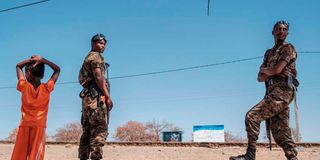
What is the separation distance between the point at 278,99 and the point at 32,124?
3.18 metres

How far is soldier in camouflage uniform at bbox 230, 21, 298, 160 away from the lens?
518 centimetres

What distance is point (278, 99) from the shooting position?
5270mm

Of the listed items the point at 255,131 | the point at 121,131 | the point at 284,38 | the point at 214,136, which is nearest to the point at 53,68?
the point at 255,131

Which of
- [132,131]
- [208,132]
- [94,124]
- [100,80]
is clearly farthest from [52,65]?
[132,131]

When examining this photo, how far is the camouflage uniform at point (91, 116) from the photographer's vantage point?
5707 mm

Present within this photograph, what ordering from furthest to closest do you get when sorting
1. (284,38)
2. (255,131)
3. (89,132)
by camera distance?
1. (89,132)
2. (284,38)
3. (255,131)

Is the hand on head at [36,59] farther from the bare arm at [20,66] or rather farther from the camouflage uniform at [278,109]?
the camouflage uniform at [278,109]

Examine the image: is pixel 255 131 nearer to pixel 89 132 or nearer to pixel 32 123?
pixel 89 132

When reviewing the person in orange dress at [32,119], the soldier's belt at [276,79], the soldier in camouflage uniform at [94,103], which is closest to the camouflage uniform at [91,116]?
the soldier in camouflage uniform at [94,103]

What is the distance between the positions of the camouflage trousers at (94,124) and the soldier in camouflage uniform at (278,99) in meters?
2.03

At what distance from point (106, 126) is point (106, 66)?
950 mm

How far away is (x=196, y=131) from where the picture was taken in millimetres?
35938

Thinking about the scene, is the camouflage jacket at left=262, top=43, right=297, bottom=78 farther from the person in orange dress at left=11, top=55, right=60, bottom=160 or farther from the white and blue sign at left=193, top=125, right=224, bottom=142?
the white and blue sign at left=193, top=125, right=224, bottom=142

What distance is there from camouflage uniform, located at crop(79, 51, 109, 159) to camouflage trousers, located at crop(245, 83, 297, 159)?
2.07m
